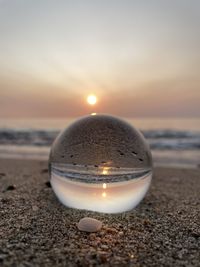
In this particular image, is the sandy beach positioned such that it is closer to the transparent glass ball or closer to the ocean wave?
the transparent glass ball

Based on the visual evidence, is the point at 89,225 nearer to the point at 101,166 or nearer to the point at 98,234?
the point at 98,234

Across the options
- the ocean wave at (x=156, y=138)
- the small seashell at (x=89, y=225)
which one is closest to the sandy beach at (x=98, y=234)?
the small seashell at (x=89, y=225)

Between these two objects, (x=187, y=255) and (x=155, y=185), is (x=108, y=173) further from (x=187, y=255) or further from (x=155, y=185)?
(x=155, y=185)

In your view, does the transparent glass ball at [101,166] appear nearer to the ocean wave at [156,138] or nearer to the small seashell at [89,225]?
the small seashell at [89,225]

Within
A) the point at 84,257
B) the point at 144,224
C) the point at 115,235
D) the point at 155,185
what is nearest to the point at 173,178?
the point at 155,185

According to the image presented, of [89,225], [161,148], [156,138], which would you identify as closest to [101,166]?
[89,225]

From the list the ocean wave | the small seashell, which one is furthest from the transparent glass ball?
the ocean wave
